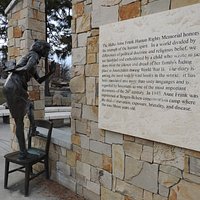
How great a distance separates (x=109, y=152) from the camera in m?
3.05

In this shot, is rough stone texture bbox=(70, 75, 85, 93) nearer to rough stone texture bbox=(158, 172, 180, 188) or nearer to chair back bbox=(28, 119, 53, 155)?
chair back bbox=(28, 119, 53, 155)

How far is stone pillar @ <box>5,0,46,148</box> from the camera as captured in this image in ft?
14.8

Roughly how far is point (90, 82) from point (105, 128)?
551 mm

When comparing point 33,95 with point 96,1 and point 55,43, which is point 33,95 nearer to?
point 96,1

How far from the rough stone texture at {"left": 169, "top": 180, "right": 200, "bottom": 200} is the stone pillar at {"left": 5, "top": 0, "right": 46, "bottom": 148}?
279cm

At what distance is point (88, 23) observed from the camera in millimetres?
3225

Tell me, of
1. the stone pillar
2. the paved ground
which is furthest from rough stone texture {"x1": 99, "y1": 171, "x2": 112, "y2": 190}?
the stone pillar

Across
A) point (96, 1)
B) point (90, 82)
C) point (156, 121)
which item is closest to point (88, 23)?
point (96, 1)

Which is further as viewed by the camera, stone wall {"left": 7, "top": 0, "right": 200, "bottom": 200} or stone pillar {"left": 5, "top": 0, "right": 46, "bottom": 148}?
stone pillar {"left": 5, "top": 0, "right": 46, "bottom": 148}

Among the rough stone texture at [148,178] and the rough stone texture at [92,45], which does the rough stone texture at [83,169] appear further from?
the rough stone texture at [92,45]

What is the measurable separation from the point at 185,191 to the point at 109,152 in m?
0.92

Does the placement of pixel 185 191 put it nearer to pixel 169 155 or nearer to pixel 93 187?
pixel 169 155

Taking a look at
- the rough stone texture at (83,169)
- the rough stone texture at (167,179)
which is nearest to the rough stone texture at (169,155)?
the rough stone texture at (167,179)

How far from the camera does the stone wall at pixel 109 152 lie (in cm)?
241
